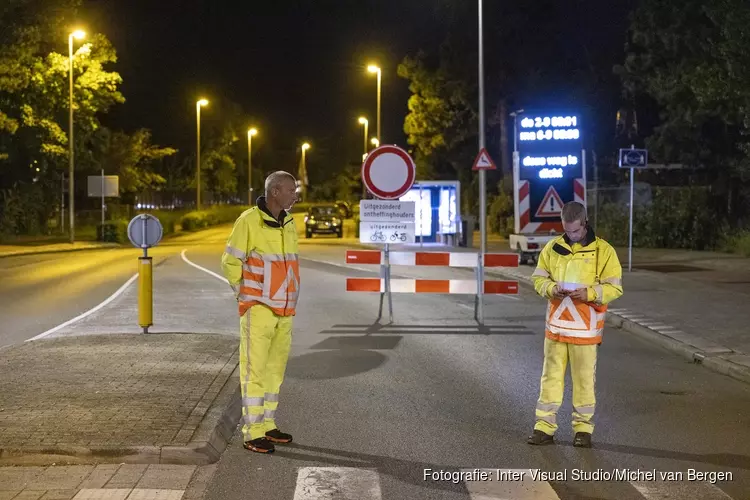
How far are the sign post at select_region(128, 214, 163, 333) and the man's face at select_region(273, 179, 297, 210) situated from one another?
5.29 m

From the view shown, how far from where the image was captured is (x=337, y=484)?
6246 mm

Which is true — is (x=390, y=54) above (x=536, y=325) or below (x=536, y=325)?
above

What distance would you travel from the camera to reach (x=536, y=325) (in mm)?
14414

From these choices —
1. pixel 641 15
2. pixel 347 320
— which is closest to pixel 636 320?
pixel 347 320

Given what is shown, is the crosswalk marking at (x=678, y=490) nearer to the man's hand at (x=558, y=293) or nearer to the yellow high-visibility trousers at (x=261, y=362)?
the man's hand at (x=558, y=293)

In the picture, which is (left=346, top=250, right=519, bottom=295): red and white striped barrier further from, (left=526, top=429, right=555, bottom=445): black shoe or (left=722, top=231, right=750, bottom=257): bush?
(left=722, top=231, right=750, bottom=257): bush

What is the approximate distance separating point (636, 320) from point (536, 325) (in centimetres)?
142

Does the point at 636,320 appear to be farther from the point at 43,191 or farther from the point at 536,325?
the point at 43,191

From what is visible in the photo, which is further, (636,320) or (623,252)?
(623,252)

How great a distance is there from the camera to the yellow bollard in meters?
12.2

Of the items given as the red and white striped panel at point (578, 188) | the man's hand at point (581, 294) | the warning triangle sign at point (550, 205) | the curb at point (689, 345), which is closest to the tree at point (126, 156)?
the warning triangle sign at point (550, 205)

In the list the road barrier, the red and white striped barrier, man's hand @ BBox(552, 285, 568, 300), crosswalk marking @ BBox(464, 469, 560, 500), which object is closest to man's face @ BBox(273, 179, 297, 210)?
man's hand @ BBox(552, 285, 568, 300)

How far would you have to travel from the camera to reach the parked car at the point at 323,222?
47.7 meters

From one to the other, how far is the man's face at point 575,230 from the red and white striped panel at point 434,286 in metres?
6.72
